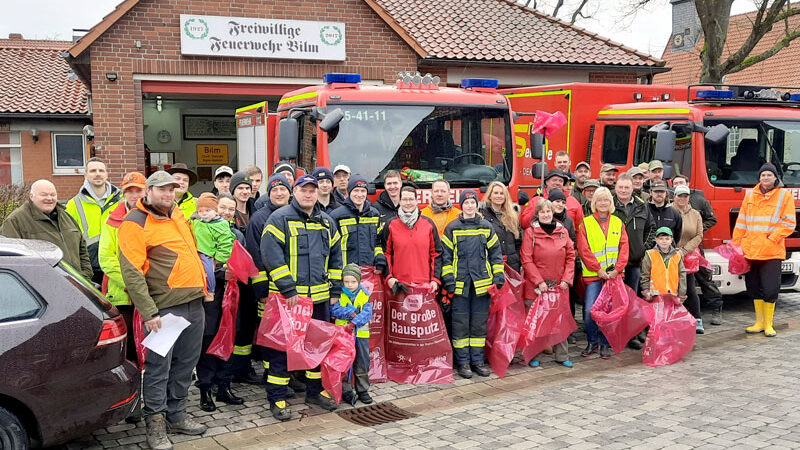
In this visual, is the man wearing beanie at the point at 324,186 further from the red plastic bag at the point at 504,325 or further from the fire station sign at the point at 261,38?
the fire station sign at the point at 261,38

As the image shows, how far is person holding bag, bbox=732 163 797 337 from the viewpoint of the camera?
7.72m

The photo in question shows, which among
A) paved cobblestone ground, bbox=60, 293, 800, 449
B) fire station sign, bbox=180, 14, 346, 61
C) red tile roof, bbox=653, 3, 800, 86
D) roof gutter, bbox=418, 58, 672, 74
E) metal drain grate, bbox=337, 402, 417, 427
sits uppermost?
red tile roof, bbox=653, 3, 800, 86

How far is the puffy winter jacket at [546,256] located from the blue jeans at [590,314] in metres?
0.43

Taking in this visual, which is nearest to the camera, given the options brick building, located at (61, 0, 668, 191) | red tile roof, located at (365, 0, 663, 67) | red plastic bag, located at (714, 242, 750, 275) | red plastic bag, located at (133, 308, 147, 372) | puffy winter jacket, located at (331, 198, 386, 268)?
red plastic bag, located at (133, 308, 147, 372)

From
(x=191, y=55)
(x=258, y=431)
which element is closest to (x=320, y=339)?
(x=258, y=431)

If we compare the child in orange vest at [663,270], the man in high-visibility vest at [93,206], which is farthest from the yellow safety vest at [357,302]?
the child in orange vest at [663,270]

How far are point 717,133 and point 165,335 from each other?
6.28m

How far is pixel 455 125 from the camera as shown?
25.7 feet

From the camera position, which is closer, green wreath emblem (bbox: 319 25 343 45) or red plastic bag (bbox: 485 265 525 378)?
red plastic bag (bbox: 485 265 525 378)

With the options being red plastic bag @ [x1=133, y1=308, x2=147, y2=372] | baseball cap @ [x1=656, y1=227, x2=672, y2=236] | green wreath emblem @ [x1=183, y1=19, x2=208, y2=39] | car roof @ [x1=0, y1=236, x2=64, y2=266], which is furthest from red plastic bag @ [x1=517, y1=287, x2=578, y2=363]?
green wreath emblem @ [x1=183, y1=19, x2=208, y2=39]

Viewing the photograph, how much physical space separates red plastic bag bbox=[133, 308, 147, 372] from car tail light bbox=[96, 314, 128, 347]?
372 millimetres

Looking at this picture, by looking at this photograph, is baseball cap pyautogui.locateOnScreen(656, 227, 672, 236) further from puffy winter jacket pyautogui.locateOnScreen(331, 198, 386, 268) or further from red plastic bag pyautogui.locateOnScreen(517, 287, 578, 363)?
puffy winter jacket pyautogui.locateOnScreen(331, 198, 386, 268)

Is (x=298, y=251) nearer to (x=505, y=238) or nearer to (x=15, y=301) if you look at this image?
(x=15, y=301)

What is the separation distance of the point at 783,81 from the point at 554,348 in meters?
22.1
